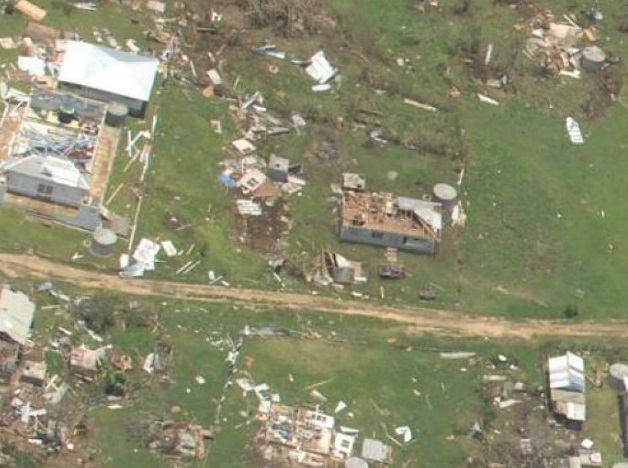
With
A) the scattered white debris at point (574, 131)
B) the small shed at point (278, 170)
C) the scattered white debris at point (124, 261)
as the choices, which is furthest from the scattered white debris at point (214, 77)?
the scattered white debris at point (574, 131)

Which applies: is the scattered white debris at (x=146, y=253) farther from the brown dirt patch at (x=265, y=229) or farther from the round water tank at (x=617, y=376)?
the round water tank at (x=617, y=376)

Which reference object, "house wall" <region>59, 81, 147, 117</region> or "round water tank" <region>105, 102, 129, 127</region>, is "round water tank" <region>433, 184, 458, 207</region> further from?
"round water tank" <region>105, 102, 129, 127</region>

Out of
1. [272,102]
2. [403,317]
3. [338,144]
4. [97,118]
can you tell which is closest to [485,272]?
[403,317]

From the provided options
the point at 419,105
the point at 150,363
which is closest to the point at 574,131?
the point at 419,105

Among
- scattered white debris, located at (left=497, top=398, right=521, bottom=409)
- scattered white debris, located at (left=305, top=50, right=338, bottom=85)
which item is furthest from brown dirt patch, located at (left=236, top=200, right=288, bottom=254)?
scattered white debris, located at (left=497, top=398, right=521, bottom=409)

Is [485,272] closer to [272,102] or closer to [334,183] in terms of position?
[334,183]

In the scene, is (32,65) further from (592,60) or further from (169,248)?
(592,60)
